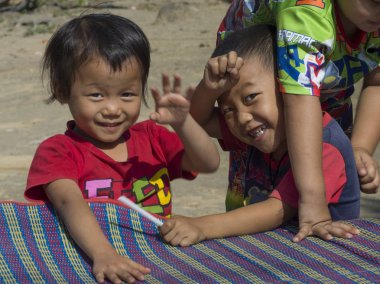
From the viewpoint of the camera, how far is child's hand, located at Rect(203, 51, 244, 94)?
2979 mm

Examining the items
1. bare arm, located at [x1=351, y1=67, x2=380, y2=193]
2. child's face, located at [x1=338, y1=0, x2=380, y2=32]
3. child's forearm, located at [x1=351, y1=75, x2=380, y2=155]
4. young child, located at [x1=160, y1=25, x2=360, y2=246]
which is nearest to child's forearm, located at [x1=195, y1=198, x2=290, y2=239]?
young child, located at [x1=160, y1=25, x2=360, y2=246]

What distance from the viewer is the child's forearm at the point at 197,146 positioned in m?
2.89

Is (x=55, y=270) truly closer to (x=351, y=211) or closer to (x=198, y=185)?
(x=351, y=211)

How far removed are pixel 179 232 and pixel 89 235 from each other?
0.30 m

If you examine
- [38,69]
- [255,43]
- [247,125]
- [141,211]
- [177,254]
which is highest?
[255,43]

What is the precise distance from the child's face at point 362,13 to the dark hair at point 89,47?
2.33 feet

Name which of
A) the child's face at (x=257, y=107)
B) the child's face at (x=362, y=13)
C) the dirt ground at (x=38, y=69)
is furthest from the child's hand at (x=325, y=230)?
the dirt ground at (x=38, y=69)

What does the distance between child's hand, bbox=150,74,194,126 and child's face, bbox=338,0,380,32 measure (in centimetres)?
67

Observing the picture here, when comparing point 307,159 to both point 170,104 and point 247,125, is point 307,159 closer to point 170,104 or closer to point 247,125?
point 247,125

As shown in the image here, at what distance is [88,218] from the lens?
2.78 m

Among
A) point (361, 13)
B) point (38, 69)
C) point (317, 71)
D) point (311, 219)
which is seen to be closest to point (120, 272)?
point (311, 219)

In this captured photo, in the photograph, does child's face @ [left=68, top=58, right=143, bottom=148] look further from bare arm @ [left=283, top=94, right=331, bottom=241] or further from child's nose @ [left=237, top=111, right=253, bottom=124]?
bare arm @ [left=283, top=94, right=331, bottom=241]

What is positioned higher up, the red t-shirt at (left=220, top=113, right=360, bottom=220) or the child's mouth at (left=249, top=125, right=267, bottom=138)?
the child's mouth at (left=249, top=125, right=267, bottom=138)

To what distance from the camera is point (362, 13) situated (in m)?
2.98
